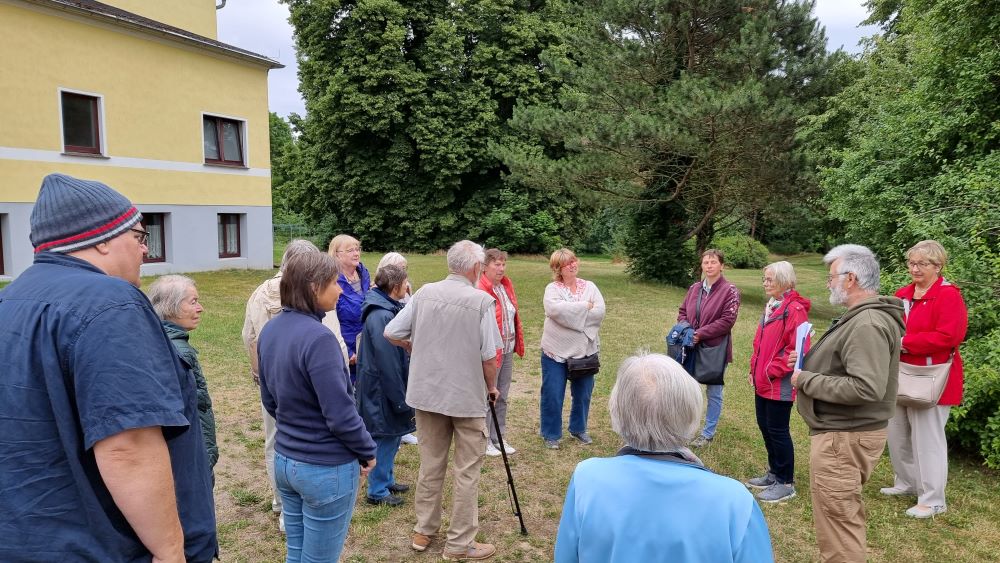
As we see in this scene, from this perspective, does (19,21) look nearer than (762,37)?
Yes

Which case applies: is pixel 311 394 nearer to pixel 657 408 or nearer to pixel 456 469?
pixel 456 469

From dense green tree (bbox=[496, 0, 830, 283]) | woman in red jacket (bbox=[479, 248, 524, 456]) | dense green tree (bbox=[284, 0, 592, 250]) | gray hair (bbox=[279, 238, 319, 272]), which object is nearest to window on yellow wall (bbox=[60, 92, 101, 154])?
dense green tree (bbox=[496, 0, 830, 283])

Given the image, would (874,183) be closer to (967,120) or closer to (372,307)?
(967,120)

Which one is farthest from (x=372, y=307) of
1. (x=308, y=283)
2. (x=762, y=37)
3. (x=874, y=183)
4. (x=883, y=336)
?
(x=762, y=37)

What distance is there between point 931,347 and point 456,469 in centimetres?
355

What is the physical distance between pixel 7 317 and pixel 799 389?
3616 mm

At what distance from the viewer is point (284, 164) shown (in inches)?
1483

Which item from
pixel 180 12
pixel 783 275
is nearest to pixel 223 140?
pixel 180 12

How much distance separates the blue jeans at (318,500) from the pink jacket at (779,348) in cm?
320

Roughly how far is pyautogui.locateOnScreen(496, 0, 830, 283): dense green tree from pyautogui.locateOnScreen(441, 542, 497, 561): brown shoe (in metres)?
12.5

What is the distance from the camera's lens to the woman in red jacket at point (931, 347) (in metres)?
4.37

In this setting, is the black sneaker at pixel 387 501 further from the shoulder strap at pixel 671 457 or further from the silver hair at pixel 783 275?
the silver hair at pixel 783 275

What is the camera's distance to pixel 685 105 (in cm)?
1459

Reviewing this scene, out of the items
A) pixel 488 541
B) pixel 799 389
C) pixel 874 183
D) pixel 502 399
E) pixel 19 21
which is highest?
pixel 19 21
